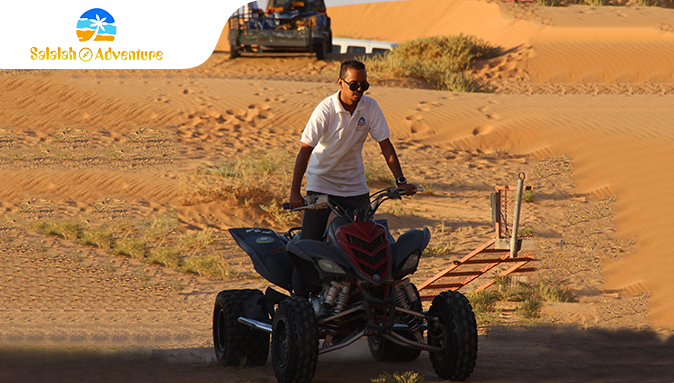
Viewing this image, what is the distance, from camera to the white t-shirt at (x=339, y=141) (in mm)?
4551

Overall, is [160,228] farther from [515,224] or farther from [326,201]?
[326,201]

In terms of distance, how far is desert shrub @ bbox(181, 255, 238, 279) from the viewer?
332 inches

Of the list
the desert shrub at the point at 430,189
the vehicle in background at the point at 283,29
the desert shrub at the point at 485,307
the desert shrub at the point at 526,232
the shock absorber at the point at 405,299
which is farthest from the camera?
the vehicle in background at the point at 283,29

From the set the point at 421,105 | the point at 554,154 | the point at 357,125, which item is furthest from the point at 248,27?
the point at 357,125

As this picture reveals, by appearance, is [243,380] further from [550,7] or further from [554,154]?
[550,7]

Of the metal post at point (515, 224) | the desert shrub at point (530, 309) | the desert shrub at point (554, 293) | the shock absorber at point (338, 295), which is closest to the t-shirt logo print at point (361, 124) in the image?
the shock absorber at point (338, 295)

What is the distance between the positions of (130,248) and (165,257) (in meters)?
0.61

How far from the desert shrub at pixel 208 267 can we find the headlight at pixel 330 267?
433 cm

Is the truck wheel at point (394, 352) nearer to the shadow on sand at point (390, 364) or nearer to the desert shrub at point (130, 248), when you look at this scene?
the shadow on sand at point (390, 364)

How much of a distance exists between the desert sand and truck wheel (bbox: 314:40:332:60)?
1.75 feet

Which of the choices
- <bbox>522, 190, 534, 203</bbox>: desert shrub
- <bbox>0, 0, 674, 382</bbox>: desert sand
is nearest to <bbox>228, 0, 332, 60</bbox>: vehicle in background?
<bbox>0, 0, 674, 382</bbox>: desert sand

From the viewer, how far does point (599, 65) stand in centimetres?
2409

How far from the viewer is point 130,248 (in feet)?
29.9

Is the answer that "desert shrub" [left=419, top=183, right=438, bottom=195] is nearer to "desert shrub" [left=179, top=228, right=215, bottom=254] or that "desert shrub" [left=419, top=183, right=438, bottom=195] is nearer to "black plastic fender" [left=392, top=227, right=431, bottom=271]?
"desert shrub" [left=179, top=228, right=215, bottom=254]
